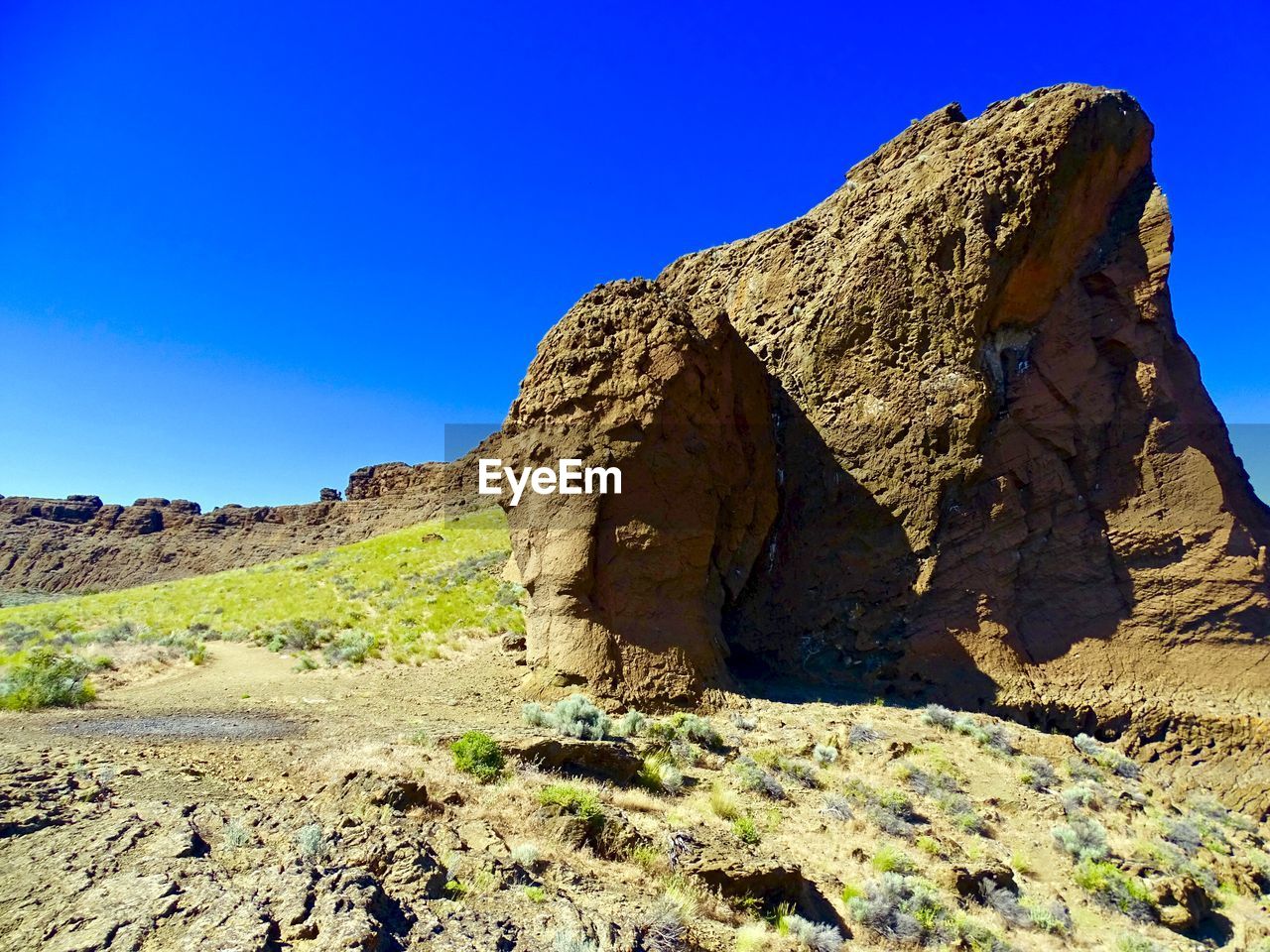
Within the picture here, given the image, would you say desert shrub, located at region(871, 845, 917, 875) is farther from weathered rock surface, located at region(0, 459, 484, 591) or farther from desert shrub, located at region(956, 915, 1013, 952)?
weathered rock surface, located at region(0, 459, 484, 591)

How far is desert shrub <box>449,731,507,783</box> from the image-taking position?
7.19 meters

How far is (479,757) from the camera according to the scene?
7.38m

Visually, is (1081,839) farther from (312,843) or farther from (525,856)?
(312,843)

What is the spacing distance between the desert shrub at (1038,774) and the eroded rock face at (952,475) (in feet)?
7.66

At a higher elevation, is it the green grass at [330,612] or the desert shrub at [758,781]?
the green grass at [330,612]

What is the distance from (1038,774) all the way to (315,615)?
764 inches

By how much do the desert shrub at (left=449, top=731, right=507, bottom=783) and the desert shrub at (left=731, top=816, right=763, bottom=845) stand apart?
2804 millimetres

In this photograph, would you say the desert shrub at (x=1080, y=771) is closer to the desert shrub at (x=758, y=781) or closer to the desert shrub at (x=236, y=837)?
the desert shrub at (x=758, y=781)

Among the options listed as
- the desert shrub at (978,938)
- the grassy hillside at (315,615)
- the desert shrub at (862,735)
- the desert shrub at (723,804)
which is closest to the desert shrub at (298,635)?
the grassy hillside at (315,615)

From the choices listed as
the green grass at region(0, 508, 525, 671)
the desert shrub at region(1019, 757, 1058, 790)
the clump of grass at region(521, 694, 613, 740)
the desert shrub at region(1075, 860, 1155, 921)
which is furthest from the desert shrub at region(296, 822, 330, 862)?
the green grass at region(0, 508, 525, 671)

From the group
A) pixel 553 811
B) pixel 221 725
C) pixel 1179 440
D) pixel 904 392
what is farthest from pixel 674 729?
pixel 1179 440

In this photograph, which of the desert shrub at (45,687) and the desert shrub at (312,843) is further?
the desert shrub at (45,687)

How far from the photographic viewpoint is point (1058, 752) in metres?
11.6

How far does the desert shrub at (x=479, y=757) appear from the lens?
7188 millimetres
